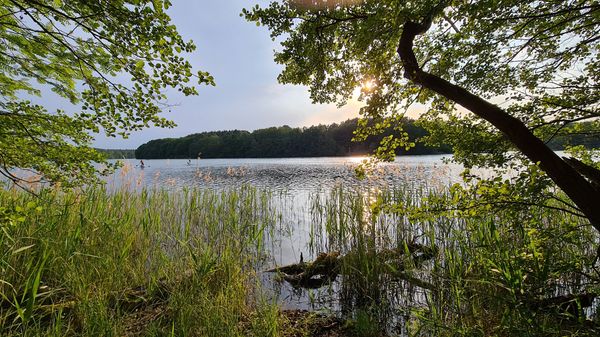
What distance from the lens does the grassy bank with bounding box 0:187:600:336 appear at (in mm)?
2701

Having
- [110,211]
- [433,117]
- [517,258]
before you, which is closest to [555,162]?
[517,258]

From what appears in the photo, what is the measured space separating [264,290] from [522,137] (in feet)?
12.6

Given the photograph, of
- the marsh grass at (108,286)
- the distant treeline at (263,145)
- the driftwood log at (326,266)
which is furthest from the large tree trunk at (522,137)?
the distant treeline at (263,145)

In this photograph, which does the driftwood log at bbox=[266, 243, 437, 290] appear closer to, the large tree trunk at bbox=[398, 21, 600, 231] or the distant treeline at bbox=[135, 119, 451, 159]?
the large tree trunk at bbox=[398, 21, 600, 231]

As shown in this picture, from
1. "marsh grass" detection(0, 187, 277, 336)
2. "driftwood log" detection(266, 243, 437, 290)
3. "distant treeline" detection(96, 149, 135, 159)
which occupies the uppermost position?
"distant treeline" detection(96, 149, 135, 159)

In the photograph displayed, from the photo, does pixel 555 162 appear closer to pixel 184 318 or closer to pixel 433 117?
pixel 433 117

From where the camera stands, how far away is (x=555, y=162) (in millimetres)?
2455

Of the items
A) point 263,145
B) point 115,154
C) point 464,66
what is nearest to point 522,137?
point 464,66

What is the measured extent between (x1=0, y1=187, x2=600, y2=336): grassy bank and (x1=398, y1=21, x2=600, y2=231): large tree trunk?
0.50 m

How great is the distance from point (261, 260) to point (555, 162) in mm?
5138

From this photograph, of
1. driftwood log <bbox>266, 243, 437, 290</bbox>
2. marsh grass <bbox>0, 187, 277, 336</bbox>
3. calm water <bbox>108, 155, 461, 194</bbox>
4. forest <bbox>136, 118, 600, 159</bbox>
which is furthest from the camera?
forest <bbox>136, 118, 600, 159</bbox>

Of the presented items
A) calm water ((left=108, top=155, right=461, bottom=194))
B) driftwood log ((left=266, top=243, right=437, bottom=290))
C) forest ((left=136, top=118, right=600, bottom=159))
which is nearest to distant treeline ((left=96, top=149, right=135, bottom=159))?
calm water ((left=108, top=155, right=461, bottom=194))

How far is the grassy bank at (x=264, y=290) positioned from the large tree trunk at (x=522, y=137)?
1.63 ft

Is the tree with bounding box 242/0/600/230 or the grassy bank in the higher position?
the tree with bounding box 242/0/600/230
